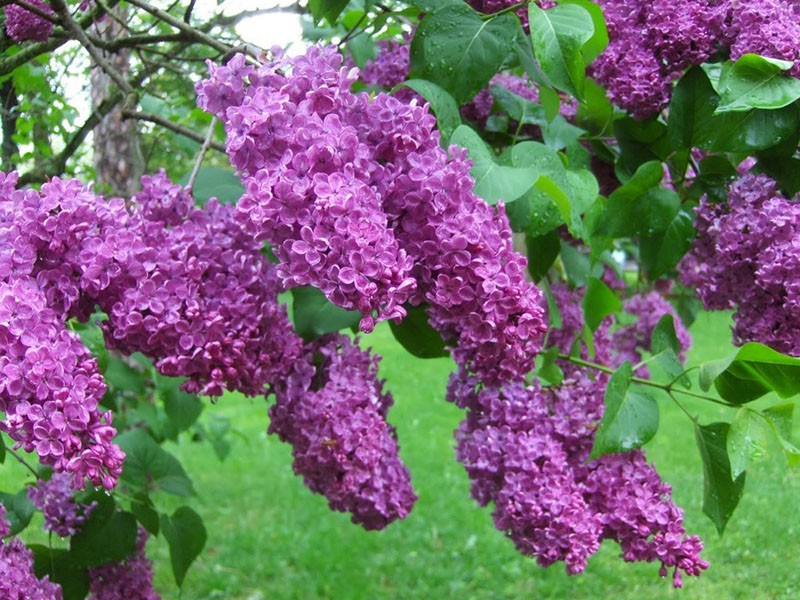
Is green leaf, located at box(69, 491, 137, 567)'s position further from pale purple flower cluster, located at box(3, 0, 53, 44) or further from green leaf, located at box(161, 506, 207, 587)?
pale purple flower cluster, located at box(3, 0, 53, 44)

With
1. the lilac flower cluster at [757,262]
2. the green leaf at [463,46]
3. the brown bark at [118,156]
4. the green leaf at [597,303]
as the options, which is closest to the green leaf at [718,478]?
the lilac flower cluster at [757,262]

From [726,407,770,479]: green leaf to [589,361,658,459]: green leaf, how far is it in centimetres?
17

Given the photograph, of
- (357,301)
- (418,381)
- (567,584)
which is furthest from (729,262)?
(418,381)

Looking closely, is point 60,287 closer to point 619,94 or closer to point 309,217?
point 309,217

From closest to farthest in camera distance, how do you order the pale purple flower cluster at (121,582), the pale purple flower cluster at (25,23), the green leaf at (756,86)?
the green leaf at (756,86) → the pale purple flower cluster at (25,23) → the pale purple flower cluster at (121,582)

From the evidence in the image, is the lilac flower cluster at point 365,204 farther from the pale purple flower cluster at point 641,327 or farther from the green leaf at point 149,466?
the pale purple flower cluster at point 641,327

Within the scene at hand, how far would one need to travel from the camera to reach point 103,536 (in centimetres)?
177

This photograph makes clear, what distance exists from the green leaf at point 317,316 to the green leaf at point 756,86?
0.70 metres

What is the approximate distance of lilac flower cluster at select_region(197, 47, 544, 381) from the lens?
3.21 feet

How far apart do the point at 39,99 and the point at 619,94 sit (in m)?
1.76

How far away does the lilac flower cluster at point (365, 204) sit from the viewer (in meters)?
0.98

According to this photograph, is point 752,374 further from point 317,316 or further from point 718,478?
point 317,316

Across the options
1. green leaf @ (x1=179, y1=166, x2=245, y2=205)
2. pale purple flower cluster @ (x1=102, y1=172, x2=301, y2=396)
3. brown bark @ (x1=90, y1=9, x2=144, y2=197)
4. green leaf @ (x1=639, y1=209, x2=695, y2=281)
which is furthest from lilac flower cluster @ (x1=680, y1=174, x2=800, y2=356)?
brown bark @ (x1=90, y1=9, x2=144, y2=197)

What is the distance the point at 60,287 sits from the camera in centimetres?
113
